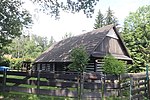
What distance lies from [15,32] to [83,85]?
7.28 m

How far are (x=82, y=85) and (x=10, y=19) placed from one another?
7076 mm

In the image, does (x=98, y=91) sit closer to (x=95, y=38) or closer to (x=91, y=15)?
(x=91, y=15)

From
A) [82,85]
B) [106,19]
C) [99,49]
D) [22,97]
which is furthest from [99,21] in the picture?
[22,97]

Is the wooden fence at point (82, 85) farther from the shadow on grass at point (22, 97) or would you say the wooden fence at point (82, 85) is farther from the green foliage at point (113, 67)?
the green foliage at point (113, 67)

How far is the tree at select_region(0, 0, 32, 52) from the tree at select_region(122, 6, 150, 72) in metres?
20.1

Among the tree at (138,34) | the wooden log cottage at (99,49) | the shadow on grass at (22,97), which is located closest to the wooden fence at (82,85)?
the shadow on grass at (22,97)

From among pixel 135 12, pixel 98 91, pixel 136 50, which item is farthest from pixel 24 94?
pixel 135 12

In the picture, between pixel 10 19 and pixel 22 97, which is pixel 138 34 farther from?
pixel 22 97

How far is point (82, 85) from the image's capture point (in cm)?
912

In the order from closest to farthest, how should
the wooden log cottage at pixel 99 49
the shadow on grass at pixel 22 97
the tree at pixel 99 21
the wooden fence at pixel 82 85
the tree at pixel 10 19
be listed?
the shadow on grass at pixel 22 97 < the wooden fence at pixel 82 85 < the tree at pixel 10 19 < the wooden log cottage at pixel 99 49 < the tree at pixel 99 21

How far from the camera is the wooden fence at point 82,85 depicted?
9248 mm

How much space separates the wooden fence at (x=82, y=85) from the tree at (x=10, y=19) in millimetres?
4325

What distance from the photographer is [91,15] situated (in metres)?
14.1

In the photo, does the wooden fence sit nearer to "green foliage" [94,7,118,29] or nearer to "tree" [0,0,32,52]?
"tree" [0,0,32,52]
